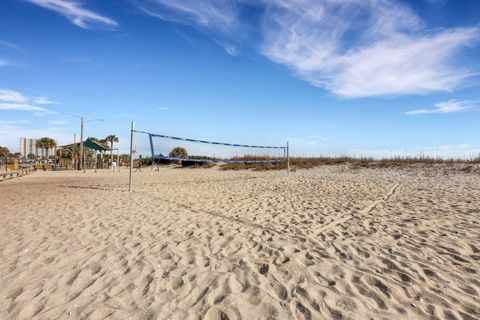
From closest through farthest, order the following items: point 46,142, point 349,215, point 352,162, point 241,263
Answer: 1. point 241,263
2. point 349,215
3. point 352,162
4. point 46,142

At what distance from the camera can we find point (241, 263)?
3232 mm

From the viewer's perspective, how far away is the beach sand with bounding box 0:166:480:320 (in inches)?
93.3

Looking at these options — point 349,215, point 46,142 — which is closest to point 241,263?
point 349,215

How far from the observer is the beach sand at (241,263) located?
7.77 feet

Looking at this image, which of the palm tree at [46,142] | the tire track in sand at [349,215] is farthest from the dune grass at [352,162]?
the palm tree at [46,142]

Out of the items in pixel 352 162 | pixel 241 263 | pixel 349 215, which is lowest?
pixel 241 263

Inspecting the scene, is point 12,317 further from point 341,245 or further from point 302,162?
point 302,162

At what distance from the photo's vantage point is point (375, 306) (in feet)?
7.77

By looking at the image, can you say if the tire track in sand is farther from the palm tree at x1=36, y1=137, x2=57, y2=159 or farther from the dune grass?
the palm tree at x1=36, y1=137, x2=57, y2=159

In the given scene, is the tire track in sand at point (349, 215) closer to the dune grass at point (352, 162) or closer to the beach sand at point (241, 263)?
the beach sand at point (241, 263)

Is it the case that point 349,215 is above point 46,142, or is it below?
below

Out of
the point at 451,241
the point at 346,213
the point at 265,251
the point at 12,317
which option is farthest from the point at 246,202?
the point at 12,317

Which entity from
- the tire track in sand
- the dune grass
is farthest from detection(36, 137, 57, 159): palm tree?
the tire track in sand

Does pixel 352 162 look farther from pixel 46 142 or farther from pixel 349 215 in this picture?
pixel 46 142
